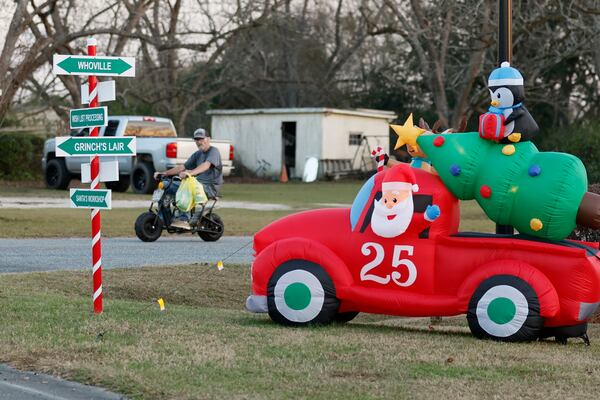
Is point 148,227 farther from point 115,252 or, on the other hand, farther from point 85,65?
point 85,65

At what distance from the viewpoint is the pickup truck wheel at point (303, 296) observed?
9.85 metres

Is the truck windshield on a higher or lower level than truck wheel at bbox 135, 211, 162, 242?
higher

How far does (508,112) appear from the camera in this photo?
978 centimetres

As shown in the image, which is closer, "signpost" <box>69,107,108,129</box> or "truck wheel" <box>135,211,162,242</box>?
"signpost" <box>69,107,108,129</box>

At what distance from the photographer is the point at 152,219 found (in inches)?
752

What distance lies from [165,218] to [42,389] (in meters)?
11.8

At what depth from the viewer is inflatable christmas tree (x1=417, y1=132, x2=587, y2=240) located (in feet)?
30.8

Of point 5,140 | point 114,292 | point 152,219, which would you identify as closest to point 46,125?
point 5,140

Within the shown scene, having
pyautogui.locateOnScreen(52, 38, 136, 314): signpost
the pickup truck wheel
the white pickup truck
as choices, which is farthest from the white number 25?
the white pickup truck

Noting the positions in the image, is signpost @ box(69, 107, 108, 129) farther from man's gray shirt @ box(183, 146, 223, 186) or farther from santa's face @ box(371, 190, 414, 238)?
man's gray shirt @ box(183, 146, 223, 186)

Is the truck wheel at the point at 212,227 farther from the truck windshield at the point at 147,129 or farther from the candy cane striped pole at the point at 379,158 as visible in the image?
the truck windshield at the point at 147,129

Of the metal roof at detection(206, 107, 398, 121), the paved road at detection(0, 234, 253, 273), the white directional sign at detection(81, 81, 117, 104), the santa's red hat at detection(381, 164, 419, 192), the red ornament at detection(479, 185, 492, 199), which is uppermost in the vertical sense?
the white directional sign at detection(81, 81, 117, 104)

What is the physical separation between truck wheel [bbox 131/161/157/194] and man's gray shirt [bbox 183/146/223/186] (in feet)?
52.8

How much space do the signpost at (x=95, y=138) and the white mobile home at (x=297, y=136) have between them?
3760 cm
